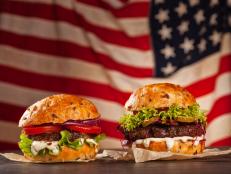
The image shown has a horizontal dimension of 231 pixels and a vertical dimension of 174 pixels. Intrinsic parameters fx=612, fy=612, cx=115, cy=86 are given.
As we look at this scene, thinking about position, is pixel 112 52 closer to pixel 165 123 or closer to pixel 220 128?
pixel 220 128

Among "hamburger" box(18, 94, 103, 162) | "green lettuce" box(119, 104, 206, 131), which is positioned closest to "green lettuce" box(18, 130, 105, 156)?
"hamburger" box(18, 94, 103, 162)

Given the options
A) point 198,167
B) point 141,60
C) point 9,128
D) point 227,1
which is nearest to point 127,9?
point 141,60

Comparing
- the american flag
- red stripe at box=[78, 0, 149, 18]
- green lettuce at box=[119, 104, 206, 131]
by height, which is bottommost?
green lettuce at box=[119, 104, 206, 131]

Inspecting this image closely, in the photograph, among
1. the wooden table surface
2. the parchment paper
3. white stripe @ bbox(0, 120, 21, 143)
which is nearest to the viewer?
the wooden table surface

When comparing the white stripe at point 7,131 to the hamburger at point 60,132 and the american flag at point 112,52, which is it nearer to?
the american flag at point 112,52

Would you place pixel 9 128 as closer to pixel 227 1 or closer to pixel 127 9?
pixel 127 9

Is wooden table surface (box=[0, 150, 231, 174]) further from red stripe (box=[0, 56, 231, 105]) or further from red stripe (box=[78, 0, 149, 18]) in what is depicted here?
red stripe (box=[78, 0, 149, 18])

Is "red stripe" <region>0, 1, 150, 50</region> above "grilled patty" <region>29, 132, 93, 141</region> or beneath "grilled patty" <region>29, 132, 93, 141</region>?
above
